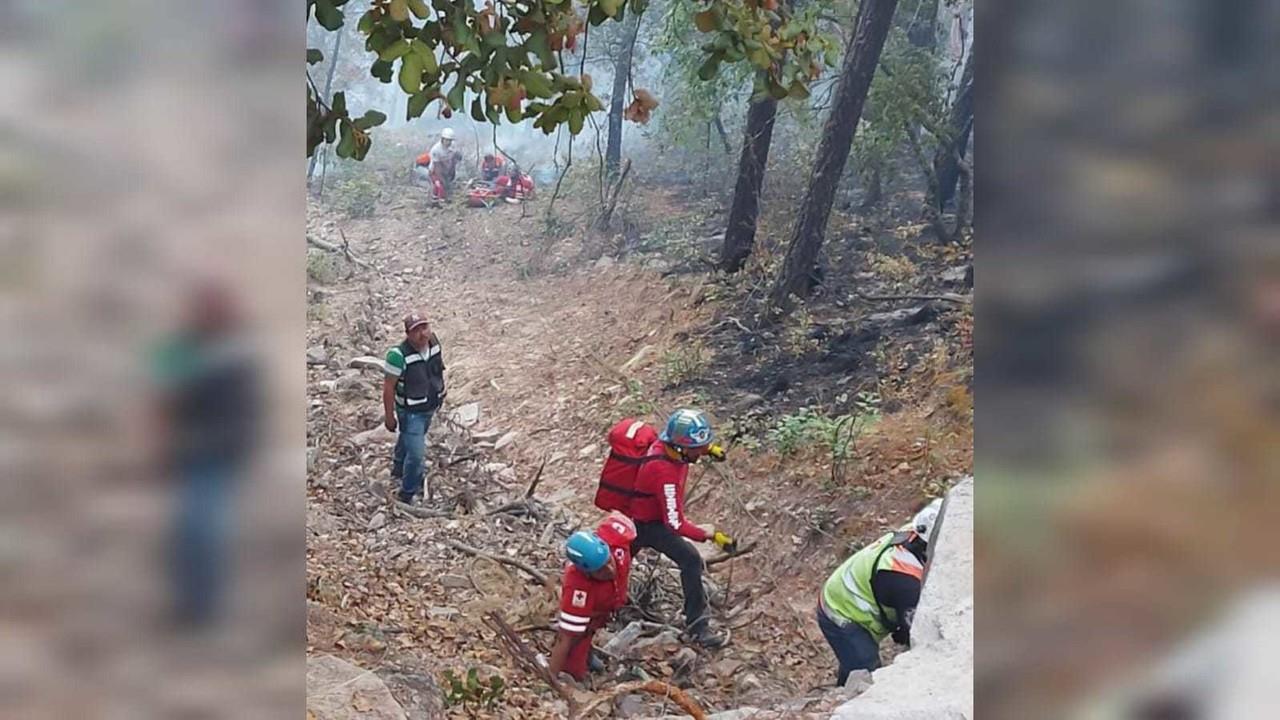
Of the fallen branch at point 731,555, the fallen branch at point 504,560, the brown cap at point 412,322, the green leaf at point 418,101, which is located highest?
the green leaf at point 418,101

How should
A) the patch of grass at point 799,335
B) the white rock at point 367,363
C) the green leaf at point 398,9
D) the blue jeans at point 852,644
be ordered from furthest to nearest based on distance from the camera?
the patch of grass at point 799,335 → the white rock at point 367,363 → the blue jeans at point 852,644 → the green leaf at point 398,9

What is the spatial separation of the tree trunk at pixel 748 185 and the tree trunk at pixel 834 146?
6.5 inches

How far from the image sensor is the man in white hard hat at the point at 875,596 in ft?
10.2

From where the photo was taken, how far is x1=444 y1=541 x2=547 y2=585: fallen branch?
4.05 m

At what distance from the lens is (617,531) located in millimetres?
3561

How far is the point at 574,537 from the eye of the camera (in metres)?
3.33

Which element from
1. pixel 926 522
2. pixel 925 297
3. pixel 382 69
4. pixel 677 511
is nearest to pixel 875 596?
pixel 926 522

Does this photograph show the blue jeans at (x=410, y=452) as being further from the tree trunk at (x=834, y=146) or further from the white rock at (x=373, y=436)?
the tree trunk at (x=834, y=146)
